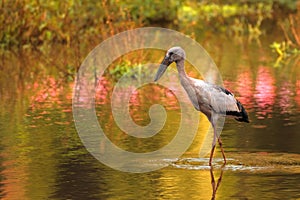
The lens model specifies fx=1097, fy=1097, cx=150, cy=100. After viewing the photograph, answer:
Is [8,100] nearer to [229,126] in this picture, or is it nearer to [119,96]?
[119,96]

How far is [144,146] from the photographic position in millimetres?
13945

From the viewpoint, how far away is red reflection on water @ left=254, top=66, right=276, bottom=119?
56.5 feet

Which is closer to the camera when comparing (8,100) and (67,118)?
(67,118)

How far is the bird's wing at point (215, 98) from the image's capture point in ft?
41.8

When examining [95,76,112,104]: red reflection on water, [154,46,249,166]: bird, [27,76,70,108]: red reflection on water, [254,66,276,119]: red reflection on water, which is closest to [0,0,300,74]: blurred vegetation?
[95,76,112,104]: red reflection on water

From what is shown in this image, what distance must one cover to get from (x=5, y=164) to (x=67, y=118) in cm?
405

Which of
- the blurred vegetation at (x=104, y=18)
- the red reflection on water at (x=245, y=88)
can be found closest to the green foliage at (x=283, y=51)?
the blurred vegetation at (x=104, y=18)

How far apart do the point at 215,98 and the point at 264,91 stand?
708cm

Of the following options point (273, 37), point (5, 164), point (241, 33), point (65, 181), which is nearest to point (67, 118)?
point (5, 164)

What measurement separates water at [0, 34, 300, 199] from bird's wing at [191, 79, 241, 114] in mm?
591

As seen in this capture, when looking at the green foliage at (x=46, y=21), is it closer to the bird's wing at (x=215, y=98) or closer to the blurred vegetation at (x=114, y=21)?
the blurred vegetation at (x=114, y=21)

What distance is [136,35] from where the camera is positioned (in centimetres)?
2312

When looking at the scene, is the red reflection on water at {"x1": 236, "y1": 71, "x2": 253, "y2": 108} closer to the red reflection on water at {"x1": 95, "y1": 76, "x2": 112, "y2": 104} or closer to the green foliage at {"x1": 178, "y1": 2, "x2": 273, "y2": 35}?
the red reflection on water at {"x1": 95, "y1": 76, "x2": 112, "y2": 104}

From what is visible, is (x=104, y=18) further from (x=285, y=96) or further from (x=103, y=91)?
(x=285, y=96)
